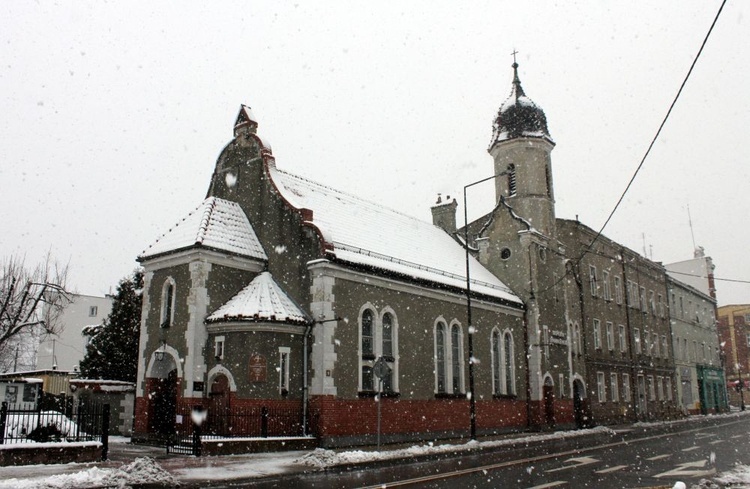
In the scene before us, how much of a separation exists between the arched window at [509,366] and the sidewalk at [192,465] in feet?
23.5

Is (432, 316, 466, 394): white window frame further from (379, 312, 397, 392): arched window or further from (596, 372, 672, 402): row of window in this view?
(596, 372, 672, 402): row of window

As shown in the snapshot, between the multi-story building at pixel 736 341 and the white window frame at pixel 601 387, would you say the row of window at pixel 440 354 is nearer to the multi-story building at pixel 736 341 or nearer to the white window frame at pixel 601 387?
the white window frame at pixel 601 387

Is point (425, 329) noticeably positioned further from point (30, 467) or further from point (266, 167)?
point (30, 467)

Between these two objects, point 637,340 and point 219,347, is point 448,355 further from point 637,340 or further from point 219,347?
point 637,340

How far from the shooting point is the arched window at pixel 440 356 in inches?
1093

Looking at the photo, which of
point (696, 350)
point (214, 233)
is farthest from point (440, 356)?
point (696, 350)

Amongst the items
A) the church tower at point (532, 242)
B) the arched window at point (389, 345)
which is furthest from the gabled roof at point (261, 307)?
the church tower at point (532, 242)

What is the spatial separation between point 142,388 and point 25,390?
6.52 metres

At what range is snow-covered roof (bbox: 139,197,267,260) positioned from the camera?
76.8 feet

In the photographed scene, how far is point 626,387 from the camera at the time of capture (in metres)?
43.2

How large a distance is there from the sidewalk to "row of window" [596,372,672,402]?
54.6 feet

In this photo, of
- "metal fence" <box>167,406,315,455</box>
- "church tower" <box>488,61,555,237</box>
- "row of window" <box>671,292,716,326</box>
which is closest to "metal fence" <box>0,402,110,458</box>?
"metal fence" <box>167,406,315,455</box>

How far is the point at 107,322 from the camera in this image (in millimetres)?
31484

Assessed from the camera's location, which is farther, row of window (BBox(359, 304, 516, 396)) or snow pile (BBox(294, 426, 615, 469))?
row of window (BBox(359, 304, 516, 396))
